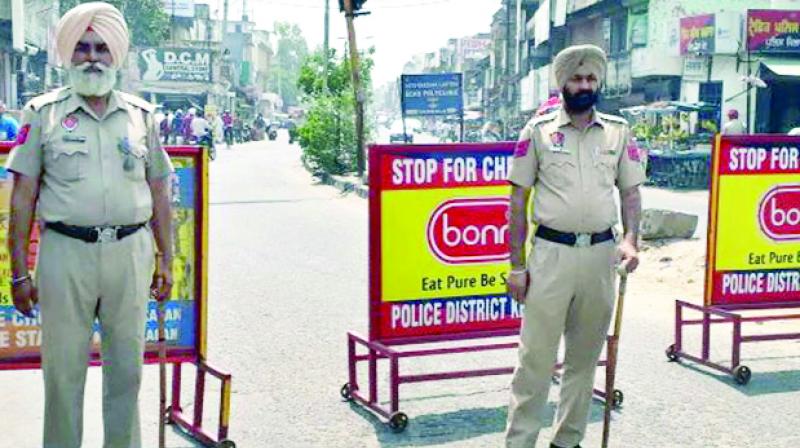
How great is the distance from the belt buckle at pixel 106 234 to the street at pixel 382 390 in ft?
5.51

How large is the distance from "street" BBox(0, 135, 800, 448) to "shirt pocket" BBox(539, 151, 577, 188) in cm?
153

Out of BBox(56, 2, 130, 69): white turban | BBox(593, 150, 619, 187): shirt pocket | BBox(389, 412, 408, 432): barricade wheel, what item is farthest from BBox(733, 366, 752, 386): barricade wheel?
BBox(56, 2, 130, 69): white turban

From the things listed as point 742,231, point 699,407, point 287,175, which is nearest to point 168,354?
point 699,407

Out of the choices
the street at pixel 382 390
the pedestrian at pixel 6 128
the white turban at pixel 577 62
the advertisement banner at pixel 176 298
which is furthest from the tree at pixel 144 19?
the white turban at pixel 577 62

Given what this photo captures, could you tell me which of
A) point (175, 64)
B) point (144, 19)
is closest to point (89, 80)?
point (175, 64)

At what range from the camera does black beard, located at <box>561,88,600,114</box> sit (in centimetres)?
461

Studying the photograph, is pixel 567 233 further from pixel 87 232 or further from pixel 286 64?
pixel 286 64

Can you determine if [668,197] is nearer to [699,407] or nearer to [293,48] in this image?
[699,407]

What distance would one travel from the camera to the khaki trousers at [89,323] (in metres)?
4.02

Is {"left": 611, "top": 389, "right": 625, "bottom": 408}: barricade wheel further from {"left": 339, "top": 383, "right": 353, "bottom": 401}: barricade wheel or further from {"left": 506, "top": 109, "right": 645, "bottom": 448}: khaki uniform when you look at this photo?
{"left": 339, "top": 383, "right": 353, "bottom": 401}: barricade wheel

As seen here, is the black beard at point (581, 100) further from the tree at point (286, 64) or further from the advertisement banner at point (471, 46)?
the tree at point (286, 64)

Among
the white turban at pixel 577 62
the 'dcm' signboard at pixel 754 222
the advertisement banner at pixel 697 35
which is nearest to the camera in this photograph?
the white turban at pixel 577 62

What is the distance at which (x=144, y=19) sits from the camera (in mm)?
72688

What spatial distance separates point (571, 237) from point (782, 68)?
30237 millimetres
